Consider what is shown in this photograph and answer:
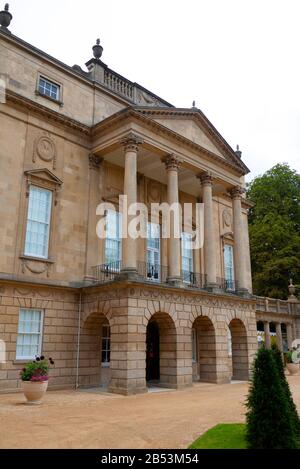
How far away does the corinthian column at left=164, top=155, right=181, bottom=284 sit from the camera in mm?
Answer: 19844

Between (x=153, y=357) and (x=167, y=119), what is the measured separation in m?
12.4

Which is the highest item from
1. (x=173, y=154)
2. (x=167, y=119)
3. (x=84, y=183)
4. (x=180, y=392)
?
(x=167, y=119)

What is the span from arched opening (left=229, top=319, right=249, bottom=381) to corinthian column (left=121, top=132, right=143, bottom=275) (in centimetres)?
847

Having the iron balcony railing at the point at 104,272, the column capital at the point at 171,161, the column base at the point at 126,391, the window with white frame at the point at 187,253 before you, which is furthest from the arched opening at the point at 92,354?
the column capital at the point at 171,161

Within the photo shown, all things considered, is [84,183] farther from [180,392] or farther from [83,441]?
[83,441]

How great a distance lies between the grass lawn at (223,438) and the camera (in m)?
7.49

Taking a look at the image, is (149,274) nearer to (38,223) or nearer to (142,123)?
(38,223)

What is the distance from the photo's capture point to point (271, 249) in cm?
4028

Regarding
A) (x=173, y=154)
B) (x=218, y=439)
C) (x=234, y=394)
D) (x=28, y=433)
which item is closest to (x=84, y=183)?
(x=173, y=154)

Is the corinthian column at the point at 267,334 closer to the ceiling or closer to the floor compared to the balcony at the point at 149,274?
closer to the floor

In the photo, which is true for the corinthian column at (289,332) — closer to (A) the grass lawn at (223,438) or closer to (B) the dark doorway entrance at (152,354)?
(B) the dark doorway entrance at (152,354)

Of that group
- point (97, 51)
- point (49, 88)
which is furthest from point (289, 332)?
point (49, 88)

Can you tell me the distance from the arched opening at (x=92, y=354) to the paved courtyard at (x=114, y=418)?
70.4 inches

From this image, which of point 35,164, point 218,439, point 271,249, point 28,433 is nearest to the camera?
point 218,439
